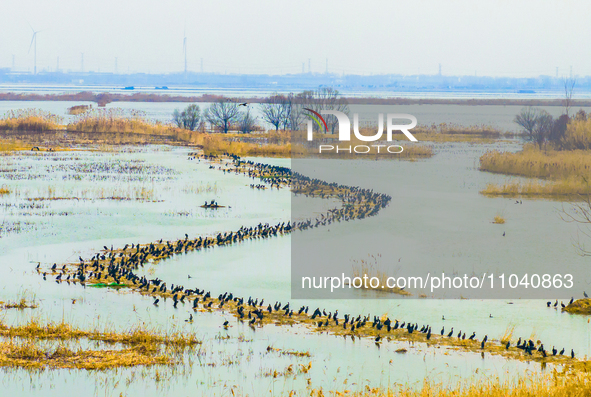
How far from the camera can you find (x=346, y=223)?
24.5 metres

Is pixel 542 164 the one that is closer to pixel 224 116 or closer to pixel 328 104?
pixel 328 104

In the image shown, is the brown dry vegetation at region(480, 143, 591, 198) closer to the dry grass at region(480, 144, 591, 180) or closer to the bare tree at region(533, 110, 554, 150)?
the dry grass at region(480, 144, 591, 180)

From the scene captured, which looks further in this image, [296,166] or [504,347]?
[296,166]

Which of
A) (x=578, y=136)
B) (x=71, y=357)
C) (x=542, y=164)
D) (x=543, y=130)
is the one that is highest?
(x=543, y=130)

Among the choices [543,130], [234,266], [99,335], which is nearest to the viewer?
[99,335]

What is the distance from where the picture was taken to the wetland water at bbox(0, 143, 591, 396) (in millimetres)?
10273

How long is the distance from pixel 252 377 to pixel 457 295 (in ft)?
23.3

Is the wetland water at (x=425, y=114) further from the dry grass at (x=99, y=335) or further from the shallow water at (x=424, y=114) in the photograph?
the dry grass at (x=99, y=335)

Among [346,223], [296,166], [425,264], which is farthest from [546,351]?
[296,166]

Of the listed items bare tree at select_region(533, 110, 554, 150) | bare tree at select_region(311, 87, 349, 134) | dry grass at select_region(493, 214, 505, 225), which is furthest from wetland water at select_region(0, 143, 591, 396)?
bare tree at select_region(311, 87, 349, 134)

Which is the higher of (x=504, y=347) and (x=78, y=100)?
(x=78, y=100)

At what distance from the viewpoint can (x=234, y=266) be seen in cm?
1795

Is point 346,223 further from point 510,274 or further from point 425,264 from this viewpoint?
point 510,274

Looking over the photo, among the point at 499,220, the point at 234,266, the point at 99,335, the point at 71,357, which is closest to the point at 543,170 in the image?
the point at 499,220
